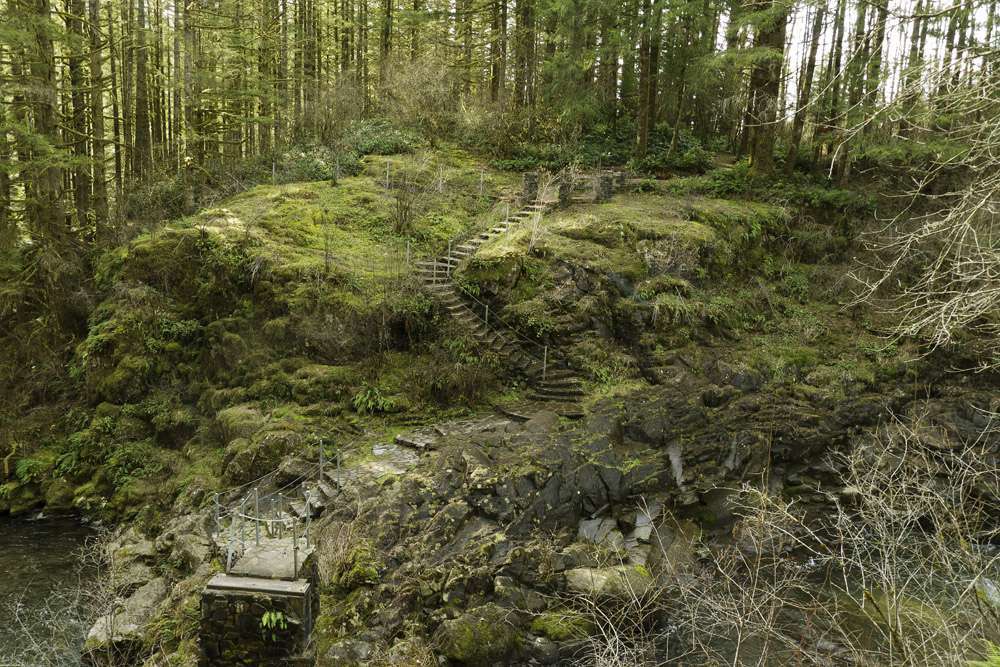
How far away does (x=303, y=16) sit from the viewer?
27.6 m

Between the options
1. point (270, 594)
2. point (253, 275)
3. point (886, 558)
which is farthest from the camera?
point (253, 275)

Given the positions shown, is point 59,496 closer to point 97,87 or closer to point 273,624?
point 273,624

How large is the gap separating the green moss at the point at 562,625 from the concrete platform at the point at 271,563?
12.9 feet

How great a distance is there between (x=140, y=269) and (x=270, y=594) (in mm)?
12301

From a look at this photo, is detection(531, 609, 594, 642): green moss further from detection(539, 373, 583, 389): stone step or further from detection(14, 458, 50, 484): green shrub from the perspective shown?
detection(14, 458, 50, 484): green shrub

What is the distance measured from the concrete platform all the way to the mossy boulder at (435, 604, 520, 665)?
8.65ft

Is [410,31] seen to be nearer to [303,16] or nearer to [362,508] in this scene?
[303,16]

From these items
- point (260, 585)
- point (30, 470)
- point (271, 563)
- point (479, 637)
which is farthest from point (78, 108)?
point (479, 637)

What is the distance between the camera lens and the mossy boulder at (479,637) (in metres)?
8.80

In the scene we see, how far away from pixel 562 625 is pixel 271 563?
454 centimetres

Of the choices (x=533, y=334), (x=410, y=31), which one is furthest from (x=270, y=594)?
(x=410, y=31)

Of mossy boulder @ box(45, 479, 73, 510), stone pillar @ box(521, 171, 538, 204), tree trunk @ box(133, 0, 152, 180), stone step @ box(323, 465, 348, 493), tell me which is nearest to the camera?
stone step @ box(323, 465, 348, 493)

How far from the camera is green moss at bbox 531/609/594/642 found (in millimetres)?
9422

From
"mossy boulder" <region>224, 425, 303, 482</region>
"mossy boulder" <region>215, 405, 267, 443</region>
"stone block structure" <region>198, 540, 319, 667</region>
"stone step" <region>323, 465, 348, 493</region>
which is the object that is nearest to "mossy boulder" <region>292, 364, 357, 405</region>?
"mossy boulder" <region>215, 405, 267, 443</region>
